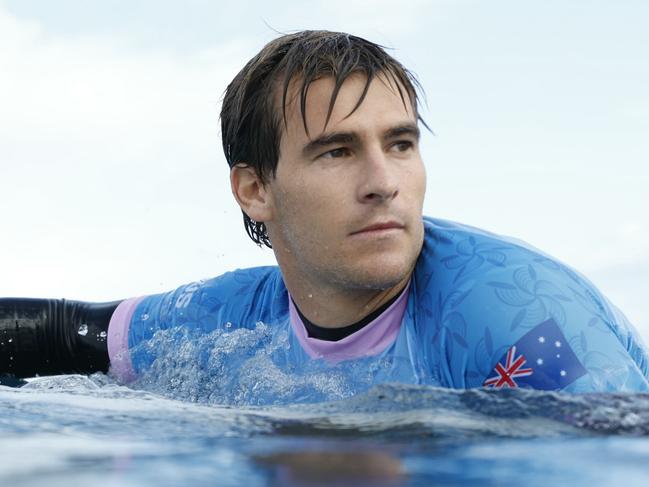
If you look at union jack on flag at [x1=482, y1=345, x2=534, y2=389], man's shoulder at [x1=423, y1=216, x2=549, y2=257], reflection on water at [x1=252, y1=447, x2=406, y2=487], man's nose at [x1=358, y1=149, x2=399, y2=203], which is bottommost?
reflection on water at [x1=252, y1=447, x2=406, y2=487]

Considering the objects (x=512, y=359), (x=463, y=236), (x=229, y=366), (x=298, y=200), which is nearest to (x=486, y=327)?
(x=512, y=359)

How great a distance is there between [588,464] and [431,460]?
361 mm

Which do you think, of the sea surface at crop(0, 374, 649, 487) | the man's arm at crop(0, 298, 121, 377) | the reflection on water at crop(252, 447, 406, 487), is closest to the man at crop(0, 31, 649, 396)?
the sea surface at crop(0, 374, 649, 487)

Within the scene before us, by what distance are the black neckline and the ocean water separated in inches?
8.5

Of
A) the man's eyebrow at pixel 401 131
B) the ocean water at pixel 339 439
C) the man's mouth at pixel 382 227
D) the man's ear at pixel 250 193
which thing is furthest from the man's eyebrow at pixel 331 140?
the ocean water at pixel 339 439

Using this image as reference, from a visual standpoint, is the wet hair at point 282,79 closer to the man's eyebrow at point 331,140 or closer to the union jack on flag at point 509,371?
the man's eyebrow at point 331,140

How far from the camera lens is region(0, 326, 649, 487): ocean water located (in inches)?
81.4

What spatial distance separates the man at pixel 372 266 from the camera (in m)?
3.34

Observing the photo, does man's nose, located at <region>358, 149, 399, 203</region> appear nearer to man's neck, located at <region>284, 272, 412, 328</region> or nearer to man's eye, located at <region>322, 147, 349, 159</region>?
man's eye, located at <region>322, 147, 349, 159</region>

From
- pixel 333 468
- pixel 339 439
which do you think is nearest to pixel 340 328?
pixel 339 439

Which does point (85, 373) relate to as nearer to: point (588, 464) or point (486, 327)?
point (486, 327)

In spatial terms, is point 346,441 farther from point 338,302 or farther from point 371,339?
point 338,302

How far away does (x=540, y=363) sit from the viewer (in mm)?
3250

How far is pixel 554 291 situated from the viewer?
3.43 metres
